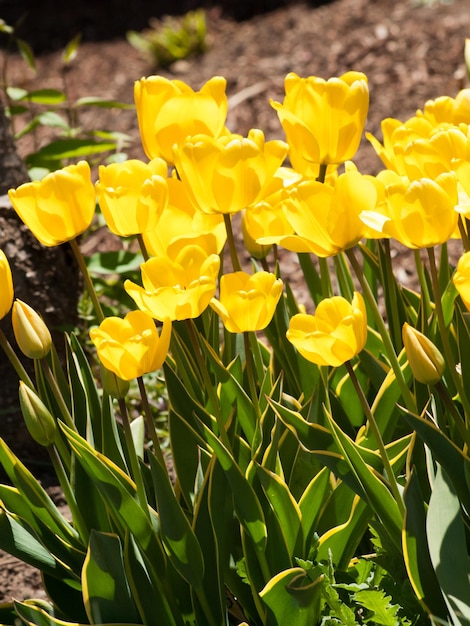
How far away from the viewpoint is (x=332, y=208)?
1.18m

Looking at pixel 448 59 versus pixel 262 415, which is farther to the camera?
pixel 448 59

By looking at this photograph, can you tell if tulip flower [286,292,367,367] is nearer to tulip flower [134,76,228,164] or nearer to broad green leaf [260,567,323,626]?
broad green leaf [260,567,323,626]

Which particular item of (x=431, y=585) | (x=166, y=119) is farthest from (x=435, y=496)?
(x=166, y=119)

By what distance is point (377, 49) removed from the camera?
4.78 metres

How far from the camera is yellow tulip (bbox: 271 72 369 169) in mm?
1396

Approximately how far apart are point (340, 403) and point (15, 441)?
1.11m

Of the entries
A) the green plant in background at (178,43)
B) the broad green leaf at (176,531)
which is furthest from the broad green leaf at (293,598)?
the green plant in background at (178,43)

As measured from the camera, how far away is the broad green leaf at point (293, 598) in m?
1.19

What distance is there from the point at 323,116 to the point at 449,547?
738 millimetres

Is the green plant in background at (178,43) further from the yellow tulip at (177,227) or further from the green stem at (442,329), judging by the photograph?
the green stem at (442,329)

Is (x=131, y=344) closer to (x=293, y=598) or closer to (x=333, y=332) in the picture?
(x=333, y=332)

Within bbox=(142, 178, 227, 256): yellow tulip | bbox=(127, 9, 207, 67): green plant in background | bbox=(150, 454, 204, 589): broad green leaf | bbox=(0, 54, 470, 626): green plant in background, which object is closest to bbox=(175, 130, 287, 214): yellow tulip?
bbox=(0, 54, 470, 626): green plant in background

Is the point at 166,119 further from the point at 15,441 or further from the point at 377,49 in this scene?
the point at 377,49

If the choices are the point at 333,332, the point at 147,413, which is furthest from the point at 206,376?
the point at 333,332
